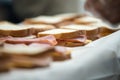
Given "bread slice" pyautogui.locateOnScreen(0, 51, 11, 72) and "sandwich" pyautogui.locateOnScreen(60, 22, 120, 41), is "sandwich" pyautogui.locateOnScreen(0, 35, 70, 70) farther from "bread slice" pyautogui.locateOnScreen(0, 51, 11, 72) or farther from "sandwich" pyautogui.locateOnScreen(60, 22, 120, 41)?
"sandwich" pyautogui.locateOnScreen(60, 22, 120, 41)

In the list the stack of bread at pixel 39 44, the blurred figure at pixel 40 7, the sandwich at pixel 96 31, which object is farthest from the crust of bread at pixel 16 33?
the blurred figure at pixel 40 7

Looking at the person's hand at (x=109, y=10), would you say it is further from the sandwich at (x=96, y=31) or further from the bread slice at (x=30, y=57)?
the bread slice at (x=30, y=57)

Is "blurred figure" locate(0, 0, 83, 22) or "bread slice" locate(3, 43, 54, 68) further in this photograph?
"blurred figure" locate(0, 0, 83, 22)

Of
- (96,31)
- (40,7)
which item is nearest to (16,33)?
(96,31)

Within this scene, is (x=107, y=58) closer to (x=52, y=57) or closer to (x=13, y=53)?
(x=52, y=57)

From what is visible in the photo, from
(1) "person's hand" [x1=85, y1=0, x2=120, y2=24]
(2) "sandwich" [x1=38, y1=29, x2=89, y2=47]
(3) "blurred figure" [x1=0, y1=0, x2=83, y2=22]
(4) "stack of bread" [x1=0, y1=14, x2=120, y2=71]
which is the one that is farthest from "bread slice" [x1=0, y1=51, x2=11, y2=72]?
(3) "blurred figure" [x1=0, y1=0, x2=83, y2=22]

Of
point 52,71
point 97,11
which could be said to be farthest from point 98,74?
point 97,11

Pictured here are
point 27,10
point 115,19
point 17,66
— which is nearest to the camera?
point 17,66

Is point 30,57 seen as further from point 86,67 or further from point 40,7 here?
point 40,7
